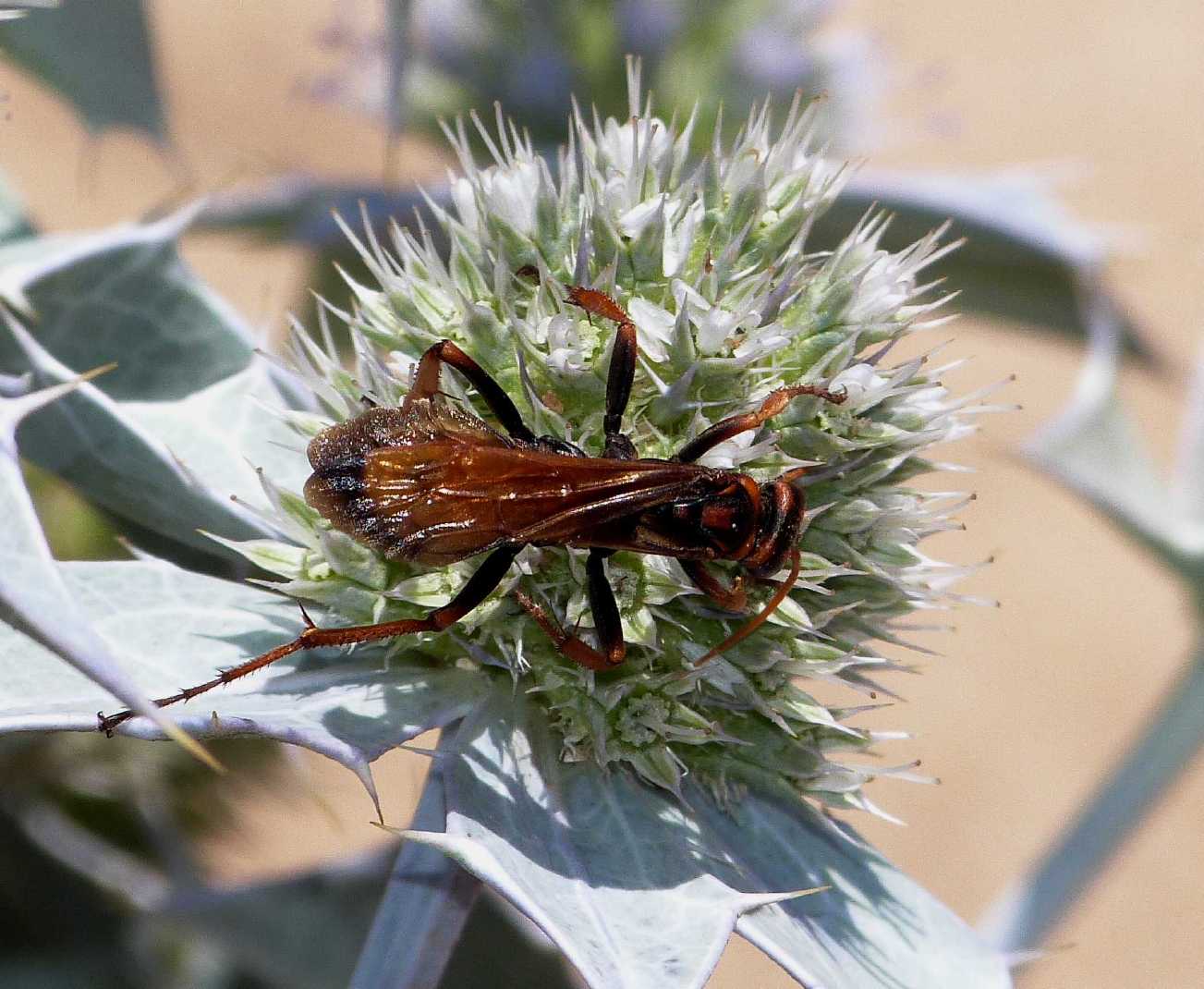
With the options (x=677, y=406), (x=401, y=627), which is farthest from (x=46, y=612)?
(x=677, y=406)

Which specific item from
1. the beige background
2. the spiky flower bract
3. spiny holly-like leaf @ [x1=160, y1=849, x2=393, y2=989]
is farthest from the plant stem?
spiny holly-like leaf @ [x1=160, y1=849, x2=393, y2=989]

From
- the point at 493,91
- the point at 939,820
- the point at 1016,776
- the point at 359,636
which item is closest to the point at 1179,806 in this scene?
the point at 1016,776

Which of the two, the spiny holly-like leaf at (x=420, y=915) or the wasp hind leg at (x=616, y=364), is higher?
the wasp hind leg at (x=616, y=364)

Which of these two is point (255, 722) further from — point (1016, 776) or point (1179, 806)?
point (1179, 806)

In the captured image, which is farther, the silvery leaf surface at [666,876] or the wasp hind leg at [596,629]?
the wasp hind leg at [596,629]

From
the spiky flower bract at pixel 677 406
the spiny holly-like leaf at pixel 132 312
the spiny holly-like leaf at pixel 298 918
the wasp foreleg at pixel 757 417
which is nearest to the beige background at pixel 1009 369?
the spiny holly-like leaf at pixel 298 918

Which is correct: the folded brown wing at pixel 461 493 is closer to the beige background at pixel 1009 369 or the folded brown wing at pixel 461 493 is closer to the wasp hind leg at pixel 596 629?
the wasp hind leg at pixel 596 629
